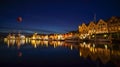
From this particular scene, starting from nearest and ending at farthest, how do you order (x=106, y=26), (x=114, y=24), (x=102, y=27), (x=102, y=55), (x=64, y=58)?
(x=64, y=58), (x=102, y=55), (x=114, y=24), (x=106, y=26), (x=102, y=27)

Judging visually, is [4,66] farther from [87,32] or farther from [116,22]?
[87,32]

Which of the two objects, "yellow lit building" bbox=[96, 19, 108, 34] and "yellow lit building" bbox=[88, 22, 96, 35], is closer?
"yellow lit building" bbox=[96, 19, 108, 34]

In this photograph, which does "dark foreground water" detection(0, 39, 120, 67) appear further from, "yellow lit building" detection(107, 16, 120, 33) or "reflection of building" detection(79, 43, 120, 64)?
"yellow lit building" detection(107, 16, 120, 33)

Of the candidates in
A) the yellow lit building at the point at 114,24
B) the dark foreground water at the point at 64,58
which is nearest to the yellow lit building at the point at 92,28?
the yellow lit building at the point at 114,24

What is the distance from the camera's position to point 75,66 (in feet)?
59.3

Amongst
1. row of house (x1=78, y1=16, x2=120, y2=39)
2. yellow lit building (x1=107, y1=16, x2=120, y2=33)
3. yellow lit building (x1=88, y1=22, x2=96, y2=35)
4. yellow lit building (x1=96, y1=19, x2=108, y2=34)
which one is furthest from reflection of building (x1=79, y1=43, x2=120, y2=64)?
yellow lit building (x1=88, y1=22, x2=96, y2=35)

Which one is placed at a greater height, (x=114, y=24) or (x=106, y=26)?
(x=114, y=24)

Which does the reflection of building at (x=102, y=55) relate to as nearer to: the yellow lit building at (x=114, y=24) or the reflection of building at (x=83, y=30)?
the yellow lit building at (x=114, y=24)

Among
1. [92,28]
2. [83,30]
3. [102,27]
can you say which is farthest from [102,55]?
[83,30]

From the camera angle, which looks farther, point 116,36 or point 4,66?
point 116,36

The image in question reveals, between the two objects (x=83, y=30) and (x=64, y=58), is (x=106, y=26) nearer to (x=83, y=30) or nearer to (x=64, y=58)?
(x=83, y=30)

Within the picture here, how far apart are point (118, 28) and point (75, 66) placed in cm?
6451

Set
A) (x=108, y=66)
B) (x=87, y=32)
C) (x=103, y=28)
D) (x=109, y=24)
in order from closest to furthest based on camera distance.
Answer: (x=108, y=66), (x=109, y=24), (x=103, y=28), (x=87, y=32)

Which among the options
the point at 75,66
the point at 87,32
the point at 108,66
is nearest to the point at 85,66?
the point at 75,66
